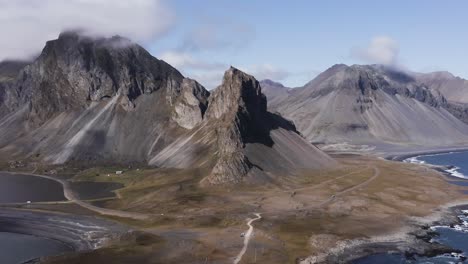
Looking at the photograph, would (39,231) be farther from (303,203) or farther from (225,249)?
(303,203)

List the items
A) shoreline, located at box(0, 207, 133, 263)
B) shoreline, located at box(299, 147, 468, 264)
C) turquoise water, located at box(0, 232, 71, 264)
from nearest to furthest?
shoreline, located at box(299, 147, 468, 264)
turquoise water, located at box(0, 232, 71, 264)
shoreline, located at box(0, 207, 133, 263)

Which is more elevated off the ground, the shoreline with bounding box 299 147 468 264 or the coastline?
the coastline

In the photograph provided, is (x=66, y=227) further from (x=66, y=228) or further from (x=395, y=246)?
(x=395, y=246)

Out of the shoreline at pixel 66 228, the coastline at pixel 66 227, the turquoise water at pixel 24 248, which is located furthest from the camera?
the coastline at pixel 66 227

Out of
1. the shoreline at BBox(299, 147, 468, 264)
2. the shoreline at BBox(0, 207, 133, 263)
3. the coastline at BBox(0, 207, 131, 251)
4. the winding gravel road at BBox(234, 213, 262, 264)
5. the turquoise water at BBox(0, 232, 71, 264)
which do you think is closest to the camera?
the winding gravel road at BBox(234, 213, 262, 264)

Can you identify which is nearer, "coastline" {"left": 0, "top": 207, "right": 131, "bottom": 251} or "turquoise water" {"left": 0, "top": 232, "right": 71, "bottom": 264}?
"turquoise water" {"left": 0, "top": 232, "right": 71, "bottom": 264}

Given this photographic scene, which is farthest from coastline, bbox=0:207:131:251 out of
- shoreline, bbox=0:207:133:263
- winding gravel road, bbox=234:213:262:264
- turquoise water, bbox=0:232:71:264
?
winding gravel road, bbox=234:213:262:264

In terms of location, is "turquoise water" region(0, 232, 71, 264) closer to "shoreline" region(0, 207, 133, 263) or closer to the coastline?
"shoreline" region(0, 207, 133, 263)

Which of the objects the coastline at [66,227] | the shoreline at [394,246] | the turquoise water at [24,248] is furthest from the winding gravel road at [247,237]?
the turquoise water at [24,248]

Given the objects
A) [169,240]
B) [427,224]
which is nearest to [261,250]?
[169,240]

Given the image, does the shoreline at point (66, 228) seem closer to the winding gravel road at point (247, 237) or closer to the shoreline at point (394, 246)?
the winding gravel road at point (247, 237)
